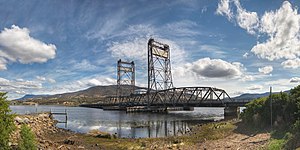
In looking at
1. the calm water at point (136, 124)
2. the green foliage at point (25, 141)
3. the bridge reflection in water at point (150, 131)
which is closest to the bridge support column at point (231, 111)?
the calm water at point (136, 124)

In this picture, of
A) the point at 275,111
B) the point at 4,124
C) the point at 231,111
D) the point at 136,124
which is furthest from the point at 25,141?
the point at 231,111

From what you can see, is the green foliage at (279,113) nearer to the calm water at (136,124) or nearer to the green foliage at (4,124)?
the calm water at (136,124)

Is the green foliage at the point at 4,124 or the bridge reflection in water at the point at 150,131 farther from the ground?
the green foliage at the point at 4,124

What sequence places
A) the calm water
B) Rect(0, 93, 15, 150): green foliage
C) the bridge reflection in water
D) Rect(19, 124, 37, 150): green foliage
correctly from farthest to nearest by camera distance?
the calm water < the bridge reflection in water < Rect(19, 124, 37, 150): green foliage < Rect(0, 93, 15, 150): green foliage

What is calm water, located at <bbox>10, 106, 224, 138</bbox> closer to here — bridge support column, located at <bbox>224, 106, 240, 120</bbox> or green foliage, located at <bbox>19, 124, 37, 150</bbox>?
bridge support column, located at <bbox>224, 106, 240, 120</bbox>

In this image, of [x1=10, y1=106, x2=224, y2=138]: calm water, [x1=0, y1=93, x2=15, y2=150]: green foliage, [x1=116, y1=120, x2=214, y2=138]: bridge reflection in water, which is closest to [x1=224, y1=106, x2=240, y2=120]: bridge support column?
[x1=10, y1=106, x2=224, y2=138]: calm water

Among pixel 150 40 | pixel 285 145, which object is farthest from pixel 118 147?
pixel 150 40

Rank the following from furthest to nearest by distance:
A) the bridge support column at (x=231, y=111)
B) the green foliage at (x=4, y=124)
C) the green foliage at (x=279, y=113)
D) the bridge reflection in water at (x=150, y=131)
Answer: the bridge support column at (x=231, y=111), the bridge reflection in water at (x=150, y=131), the green foliage at (x=279, y=113), the green foliage at (x=4, y=124)

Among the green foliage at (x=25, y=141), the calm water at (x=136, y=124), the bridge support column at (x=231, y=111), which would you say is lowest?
the calm water at (x=136, y=124)

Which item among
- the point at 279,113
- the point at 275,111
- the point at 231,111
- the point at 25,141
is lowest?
the point at 231,111

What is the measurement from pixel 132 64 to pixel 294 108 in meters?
145

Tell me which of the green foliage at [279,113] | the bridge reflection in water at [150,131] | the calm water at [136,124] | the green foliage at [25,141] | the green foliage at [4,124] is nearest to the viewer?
Answer: the green foliage at [4,124]

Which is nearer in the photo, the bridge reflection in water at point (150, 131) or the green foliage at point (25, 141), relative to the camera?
the green foliage at point (25, 141)

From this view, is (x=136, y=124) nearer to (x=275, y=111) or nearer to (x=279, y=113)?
(x=275, y=111)
